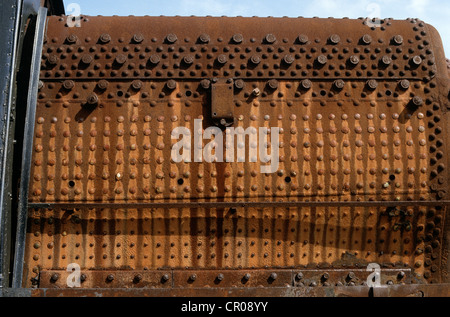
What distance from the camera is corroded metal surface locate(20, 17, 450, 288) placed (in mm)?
3736

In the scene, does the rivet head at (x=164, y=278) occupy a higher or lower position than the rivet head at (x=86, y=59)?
lower

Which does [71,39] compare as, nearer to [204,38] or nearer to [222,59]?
[204,38]

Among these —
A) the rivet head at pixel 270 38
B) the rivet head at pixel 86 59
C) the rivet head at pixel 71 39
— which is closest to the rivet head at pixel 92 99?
the rivet head at pixel 86 59

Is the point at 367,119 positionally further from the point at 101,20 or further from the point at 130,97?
the point at 101,20

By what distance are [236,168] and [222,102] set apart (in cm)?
48

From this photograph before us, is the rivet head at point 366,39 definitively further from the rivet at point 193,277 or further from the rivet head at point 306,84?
the rivet at point 193,277

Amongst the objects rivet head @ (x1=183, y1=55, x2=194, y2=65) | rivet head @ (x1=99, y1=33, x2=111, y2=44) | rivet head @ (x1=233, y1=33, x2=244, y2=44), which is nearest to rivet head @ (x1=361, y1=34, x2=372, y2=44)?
rivet head @ (x1=233, y1=33, x2=244, y2=44)

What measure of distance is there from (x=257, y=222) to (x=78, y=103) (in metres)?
1.53

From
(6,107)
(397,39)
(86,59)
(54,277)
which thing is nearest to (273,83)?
(397,39)

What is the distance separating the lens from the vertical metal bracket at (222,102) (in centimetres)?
378

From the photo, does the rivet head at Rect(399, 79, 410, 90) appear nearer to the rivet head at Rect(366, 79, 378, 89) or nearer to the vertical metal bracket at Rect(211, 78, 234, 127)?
the rivet head at Rect(366, 79, 378, 89)

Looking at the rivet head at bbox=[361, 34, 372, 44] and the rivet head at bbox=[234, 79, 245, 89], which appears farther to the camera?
the rivet head at bbox=[361, 34, 372, 44]

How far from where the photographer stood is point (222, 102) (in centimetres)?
381

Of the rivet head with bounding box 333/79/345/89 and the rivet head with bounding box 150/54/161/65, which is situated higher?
the rivet head with bounding box 150/54/161/65
